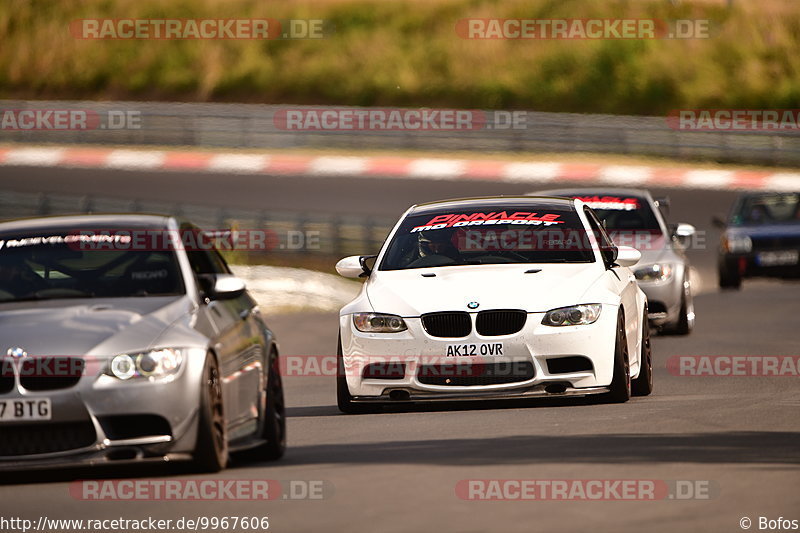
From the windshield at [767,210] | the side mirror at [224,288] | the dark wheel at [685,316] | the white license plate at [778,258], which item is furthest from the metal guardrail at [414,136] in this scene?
the side mirror at [224,288]

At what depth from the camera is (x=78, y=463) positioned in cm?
838

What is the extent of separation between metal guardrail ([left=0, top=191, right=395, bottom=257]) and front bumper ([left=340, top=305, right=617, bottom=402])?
56.4 ft

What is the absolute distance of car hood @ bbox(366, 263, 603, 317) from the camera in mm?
11461

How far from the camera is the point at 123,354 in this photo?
8391mm

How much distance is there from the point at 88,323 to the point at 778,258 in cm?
1825

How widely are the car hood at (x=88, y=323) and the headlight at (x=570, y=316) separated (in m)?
3.19

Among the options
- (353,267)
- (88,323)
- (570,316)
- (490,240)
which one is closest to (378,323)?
(353,267)

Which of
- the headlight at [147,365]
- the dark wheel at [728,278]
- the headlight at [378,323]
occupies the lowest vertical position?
the dark wheel at [728,278]

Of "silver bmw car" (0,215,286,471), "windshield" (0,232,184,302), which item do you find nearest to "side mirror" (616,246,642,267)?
"silver bmw car" (0,215,286,471)

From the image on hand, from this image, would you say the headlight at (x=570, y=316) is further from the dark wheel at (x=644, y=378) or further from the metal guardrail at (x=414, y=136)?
the metal guardrail at (x=414, y=136)

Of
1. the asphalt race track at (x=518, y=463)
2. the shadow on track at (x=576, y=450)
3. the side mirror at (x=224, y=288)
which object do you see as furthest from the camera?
the side mirror at (x=224, y=288)

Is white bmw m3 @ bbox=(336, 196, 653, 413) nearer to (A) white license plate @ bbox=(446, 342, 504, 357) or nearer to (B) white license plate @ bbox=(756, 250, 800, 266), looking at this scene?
(A) white license plate @ bbox=(446, 342, 504, 357)

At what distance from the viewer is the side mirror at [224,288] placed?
916 centimetres

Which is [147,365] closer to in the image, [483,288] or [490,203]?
[483,288]
